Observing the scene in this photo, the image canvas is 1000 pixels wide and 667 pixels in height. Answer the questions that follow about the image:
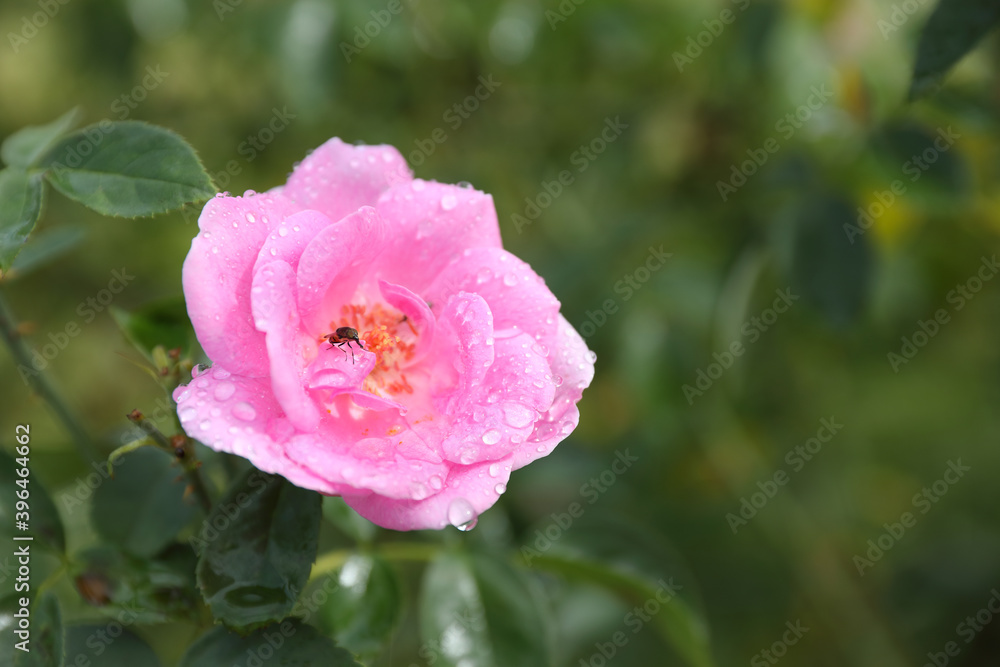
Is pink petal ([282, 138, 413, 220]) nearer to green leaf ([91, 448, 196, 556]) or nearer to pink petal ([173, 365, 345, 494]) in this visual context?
pink petal ([173, 365, 345, 494])

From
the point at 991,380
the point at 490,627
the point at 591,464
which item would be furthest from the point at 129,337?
the point at 991,380

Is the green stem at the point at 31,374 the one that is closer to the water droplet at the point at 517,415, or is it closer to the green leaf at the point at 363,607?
the green leaf at the point at 363,607

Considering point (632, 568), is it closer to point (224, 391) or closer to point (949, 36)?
point (224, 391)

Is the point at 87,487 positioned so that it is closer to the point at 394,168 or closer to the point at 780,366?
the point at 394,168

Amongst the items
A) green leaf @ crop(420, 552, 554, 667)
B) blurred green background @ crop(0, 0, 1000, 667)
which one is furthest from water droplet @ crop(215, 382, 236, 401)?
blurred green background @ crop(0, 0, 1000, 667)

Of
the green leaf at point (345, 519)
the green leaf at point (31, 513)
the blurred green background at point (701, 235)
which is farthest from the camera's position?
the blurred green background at point (701, 235)

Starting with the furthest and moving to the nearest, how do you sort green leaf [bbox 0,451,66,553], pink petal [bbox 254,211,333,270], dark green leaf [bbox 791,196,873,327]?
dark green leaf [bbox 791,196,873,327] → green leaf [bbox 0,451,66,553] → pink petal [bbox 254,211,333,270]

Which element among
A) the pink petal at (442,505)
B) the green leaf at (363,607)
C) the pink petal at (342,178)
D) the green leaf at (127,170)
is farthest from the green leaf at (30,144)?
the green leaf at (363,607)
